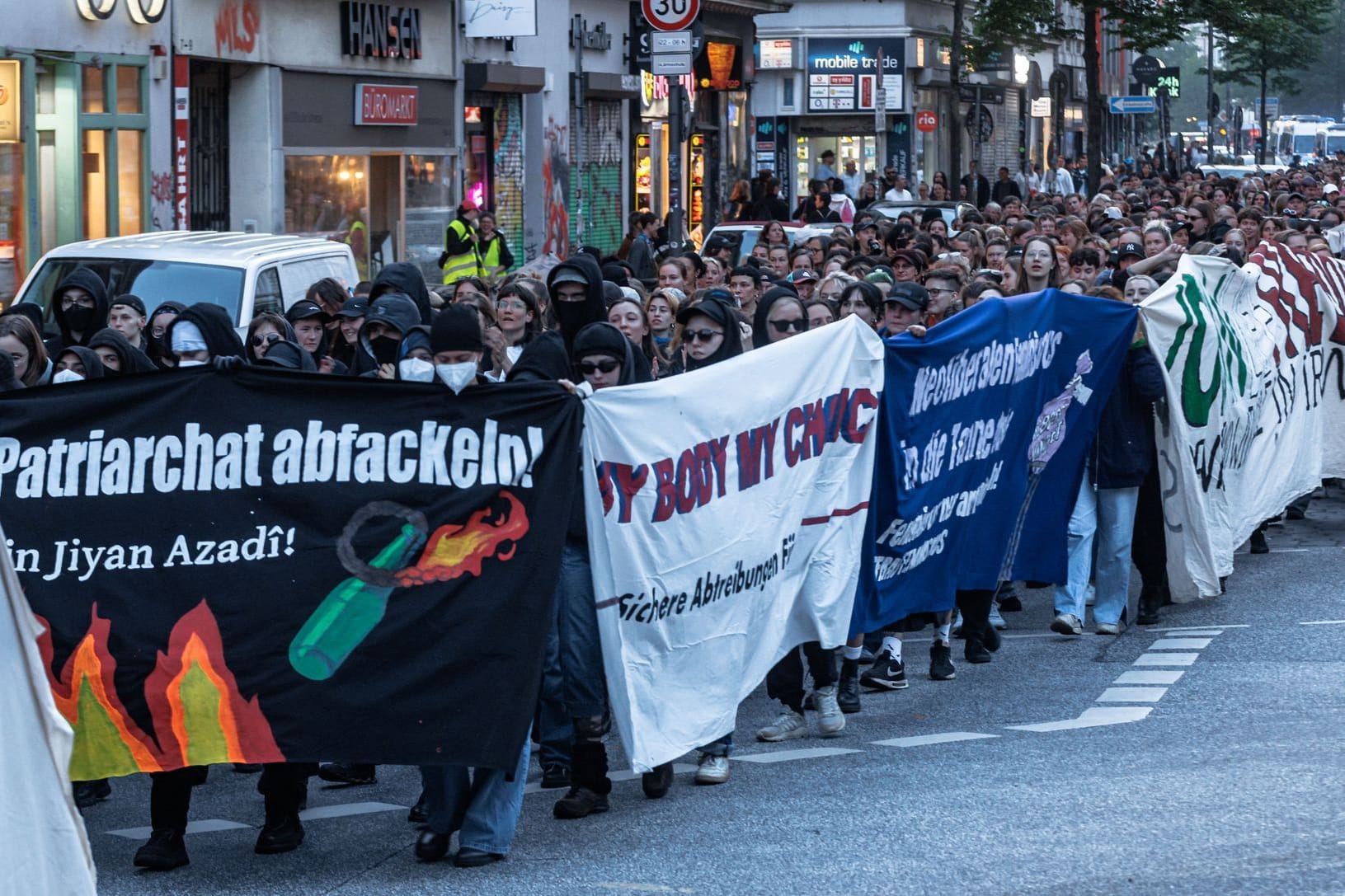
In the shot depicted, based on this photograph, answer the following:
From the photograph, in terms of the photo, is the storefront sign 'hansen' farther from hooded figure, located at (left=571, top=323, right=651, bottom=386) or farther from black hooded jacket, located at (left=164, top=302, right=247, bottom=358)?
hooded figure, located at (left=571, top=323, right=651, bottom=386)

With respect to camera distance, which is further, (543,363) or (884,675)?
(884,675)

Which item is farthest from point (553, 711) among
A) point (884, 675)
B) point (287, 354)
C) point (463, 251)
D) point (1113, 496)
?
point (463, 251)

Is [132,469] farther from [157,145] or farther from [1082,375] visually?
[157,145]

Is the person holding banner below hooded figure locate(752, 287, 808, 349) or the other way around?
below

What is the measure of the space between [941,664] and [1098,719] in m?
1.25

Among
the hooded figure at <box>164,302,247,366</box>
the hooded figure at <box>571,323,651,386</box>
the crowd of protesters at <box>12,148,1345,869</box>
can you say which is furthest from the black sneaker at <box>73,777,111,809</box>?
the hooded figure at <box>571,323,651,386</box>

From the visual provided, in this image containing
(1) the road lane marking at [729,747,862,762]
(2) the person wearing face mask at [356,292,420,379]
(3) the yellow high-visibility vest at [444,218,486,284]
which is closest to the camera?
(1) the road lane marking at [729,747,862,762]

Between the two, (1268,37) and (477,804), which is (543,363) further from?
(1268,37)

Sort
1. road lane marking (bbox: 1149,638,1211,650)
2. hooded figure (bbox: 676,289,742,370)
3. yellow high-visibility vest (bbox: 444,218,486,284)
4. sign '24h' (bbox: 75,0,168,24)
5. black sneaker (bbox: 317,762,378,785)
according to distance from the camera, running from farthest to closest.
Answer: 1. yellow high-visibility vest (bbox: 444,218,486,284)
2. sign '24h' (bbox: 75,0,168,24)
3. road lane marking (bbox: 1149,638,1211,650)
4. hooded figure (bbox: 676,289,742,370)
5. black sneaker (bbox: 317,762,378,785)

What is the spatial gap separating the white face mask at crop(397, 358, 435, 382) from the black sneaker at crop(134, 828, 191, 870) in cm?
171

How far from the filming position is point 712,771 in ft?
27.1

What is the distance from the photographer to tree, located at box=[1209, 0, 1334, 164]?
133ft

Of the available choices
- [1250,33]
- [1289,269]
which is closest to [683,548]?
[1289,269]

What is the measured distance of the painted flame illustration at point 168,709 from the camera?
6.97 metres
